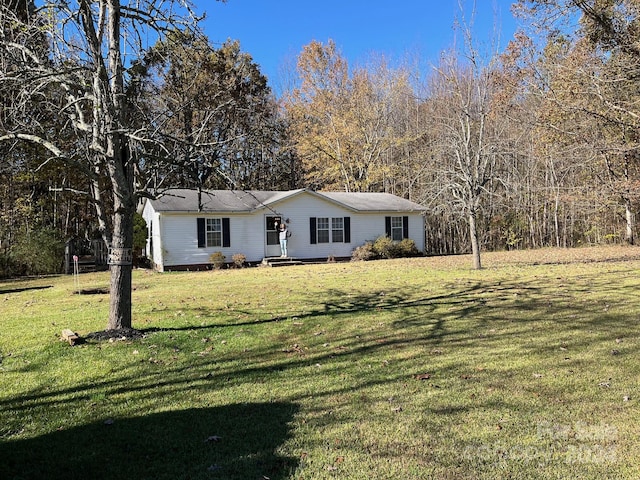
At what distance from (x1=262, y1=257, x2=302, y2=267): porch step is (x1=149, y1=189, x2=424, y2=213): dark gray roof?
92.8 inches

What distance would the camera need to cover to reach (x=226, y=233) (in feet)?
68.3

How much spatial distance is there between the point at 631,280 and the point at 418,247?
13.6 m

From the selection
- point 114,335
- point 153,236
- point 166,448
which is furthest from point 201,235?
point 166,448

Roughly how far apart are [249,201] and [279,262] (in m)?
3.32

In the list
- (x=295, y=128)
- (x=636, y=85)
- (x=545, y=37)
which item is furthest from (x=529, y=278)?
(x=295, y=128)

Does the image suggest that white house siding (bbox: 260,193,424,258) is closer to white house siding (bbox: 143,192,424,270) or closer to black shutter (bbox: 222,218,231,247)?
white house siding (bbox: 143,192,424,270)

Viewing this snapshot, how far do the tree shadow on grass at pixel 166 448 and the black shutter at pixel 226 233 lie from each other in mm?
16956

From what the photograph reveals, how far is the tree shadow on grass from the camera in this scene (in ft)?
10.0

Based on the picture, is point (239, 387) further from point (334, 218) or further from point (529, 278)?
point (334, 218)

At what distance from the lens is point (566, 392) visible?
14.1 feet

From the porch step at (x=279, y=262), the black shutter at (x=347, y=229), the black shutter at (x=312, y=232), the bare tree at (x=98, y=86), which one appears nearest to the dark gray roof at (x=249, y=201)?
the black shutter at (x=347, y=229)

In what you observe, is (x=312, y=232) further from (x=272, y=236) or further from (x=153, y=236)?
(x=153, y=236)

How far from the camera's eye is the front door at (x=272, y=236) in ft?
71.4

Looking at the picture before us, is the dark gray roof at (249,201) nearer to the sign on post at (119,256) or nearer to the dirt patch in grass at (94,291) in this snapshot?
the dirt patch in grass at (94,291)
